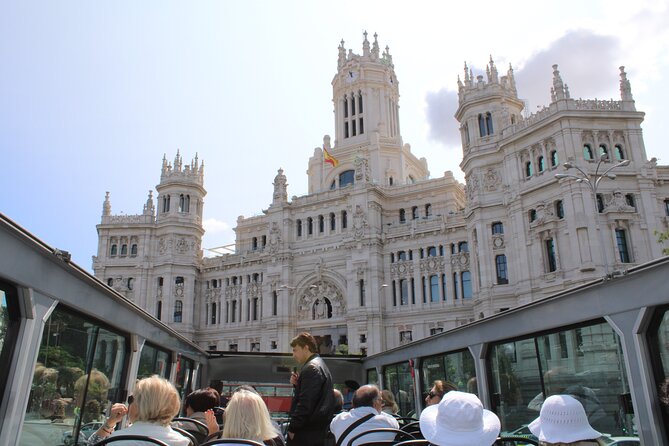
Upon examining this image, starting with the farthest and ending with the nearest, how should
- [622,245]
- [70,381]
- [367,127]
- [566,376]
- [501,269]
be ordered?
1. [367,127]
2. [501,269]
3. [622,245]
4. [566,376]
5. [70,381]

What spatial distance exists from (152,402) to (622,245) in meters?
37.0

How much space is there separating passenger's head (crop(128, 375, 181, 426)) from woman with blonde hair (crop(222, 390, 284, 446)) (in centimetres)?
57

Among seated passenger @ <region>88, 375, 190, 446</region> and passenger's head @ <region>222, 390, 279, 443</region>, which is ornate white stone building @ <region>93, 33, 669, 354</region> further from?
seated passenger @ <region>88, 375, 190, 446</region>

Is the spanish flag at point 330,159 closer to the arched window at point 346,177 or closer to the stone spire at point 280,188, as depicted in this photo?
the arched window at point 346,177

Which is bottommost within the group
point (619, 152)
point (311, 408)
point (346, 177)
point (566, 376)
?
point (311, 408)

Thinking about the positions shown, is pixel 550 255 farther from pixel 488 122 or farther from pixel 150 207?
pixel 150 207

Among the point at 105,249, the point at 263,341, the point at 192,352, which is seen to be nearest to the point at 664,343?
the point at 192,352

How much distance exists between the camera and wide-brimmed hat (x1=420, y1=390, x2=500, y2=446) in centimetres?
450

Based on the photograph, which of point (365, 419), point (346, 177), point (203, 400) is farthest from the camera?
point (346, 177)

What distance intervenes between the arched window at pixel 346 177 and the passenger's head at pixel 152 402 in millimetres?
58058

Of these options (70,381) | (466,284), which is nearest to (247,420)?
(70,381)

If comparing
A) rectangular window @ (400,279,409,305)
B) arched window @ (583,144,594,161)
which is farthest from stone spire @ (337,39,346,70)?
arched window @ (583,144,594,161)

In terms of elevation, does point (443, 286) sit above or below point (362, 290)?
below

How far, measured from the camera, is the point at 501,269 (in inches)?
1631
